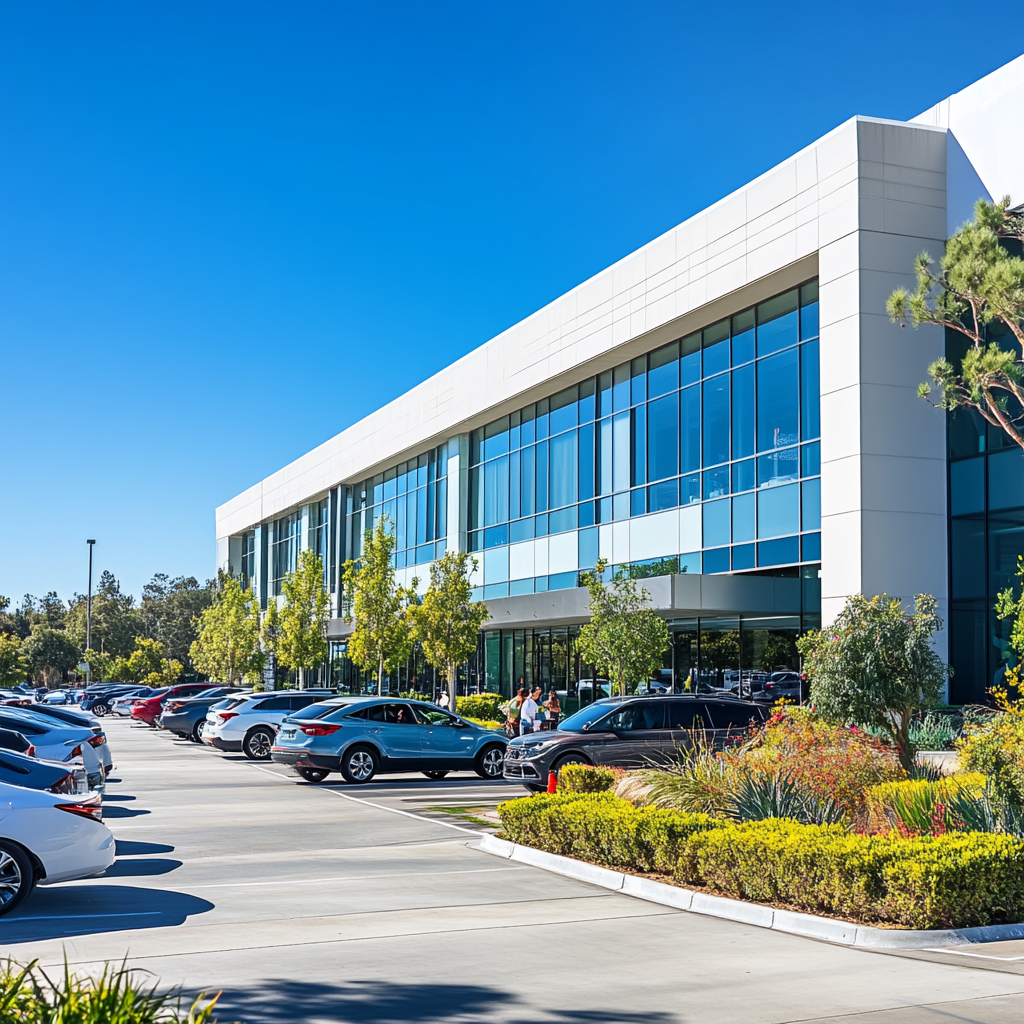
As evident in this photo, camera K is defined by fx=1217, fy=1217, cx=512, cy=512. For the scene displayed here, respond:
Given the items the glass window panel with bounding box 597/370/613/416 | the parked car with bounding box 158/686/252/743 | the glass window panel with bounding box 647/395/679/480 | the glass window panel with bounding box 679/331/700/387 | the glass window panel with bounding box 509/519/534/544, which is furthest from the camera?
the glass window panel with bounding box 509/519/534/544

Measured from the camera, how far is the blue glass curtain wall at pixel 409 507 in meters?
47.7

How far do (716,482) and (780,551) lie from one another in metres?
3.13

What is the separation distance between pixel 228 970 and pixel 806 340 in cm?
2177

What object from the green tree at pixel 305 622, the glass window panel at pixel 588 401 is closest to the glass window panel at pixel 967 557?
the glass window panel at pixel 588 401

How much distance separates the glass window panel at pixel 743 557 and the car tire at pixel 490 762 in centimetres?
798

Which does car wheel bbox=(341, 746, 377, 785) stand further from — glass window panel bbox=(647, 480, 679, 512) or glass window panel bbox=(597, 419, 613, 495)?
glass window panel bbox=(597, 419, 613, 495)

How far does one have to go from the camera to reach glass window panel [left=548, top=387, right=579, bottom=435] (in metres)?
37.8

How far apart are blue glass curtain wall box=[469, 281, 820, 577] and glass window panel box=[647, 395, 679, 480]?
0.04 m

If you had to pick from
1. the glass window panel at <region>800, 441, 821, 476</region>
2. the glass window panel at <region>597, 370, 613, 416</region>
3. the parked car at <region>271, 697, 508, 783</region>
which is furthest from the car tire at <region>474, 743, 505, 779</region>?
the glass window panel at <region>597, 370, 613, 416</region>

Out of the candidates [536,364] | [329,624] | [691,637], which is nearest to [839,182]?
[691,637]

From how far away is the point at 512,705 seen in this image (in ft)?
108

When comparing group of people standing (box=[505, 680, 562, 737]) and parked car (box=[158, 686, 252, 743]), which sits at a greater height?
group of people standing (box=[505, 680, 562, 737])

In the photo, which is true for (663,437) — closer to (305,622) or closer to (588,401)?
(588,401)

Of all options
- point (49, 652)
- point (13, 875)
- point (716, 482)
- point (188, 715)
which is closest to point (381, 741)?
point (716, 482)
